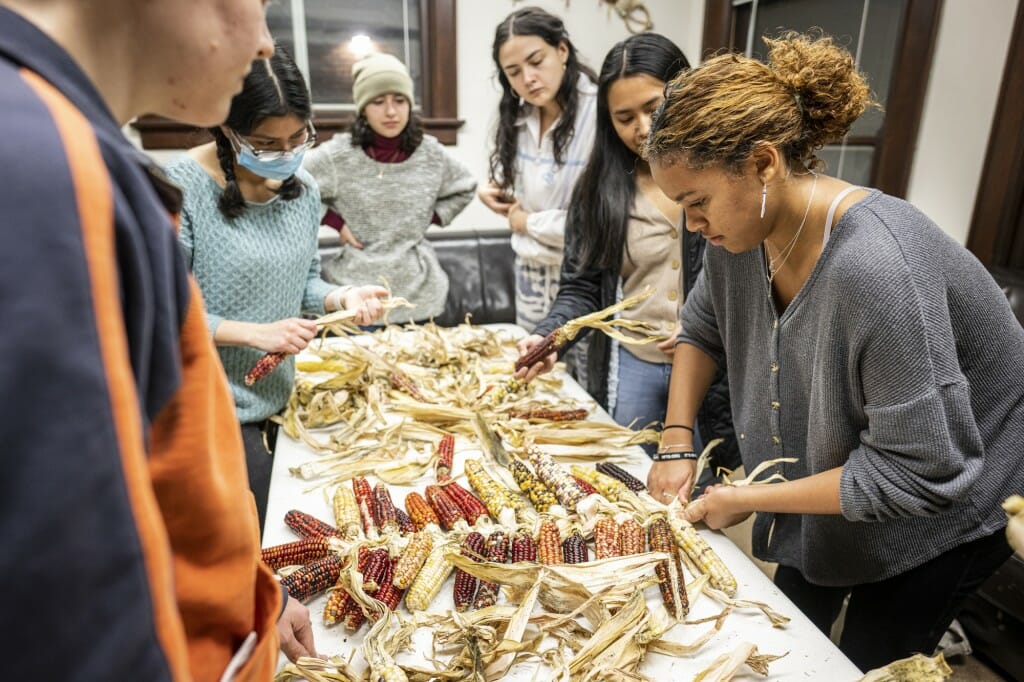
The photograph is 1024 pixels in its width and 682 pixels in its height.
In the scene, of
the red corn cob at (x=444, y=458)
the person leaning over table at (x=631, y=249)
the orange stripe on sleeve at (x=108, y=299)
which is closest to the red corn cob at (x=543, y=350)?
the person leaning over table at (x=631, y=249)

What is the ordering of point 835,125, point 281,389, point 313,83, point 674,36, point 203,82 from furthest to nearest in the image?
point 674,36
point 313,83
point 281,389
point 835,125
point 203,82

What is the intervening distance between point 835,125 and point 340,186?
7.16 feet

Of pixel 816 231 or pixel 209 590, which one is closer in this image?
pixel 209 590

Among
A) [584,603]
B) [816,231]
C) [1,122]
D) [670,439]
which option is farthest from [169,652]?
[670,439]

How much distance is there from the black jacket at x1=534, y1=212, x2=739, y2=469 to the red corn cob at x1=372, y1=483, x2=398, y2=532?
77 centimetres

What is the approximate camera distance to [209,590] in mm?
526

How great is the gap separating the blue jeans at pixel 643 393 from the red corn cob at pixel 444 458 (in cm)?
65

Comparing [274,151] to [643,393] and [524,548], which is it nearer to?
[524,548]

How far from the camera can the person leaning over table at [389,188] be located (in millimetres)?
2760

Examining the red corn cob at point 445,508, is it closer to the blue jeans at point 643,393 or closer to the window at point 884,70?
the blue jeans at point 643,393

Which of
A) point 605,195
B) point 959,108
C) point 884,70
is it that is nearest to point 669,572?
point 605,195

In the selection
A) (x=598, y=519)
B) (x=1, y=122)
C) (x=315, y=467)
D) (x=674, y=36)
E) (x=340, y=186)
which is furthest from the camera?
(x=674, y=36)

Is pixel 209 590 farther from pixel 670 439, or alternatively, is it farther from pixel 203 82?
pixel 670 439

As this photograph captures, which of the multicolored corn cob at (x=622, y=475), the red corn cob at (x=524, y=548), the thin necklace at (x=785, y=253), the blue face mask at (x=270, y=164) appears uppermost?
the blue face mask at (x=270, y=164)
